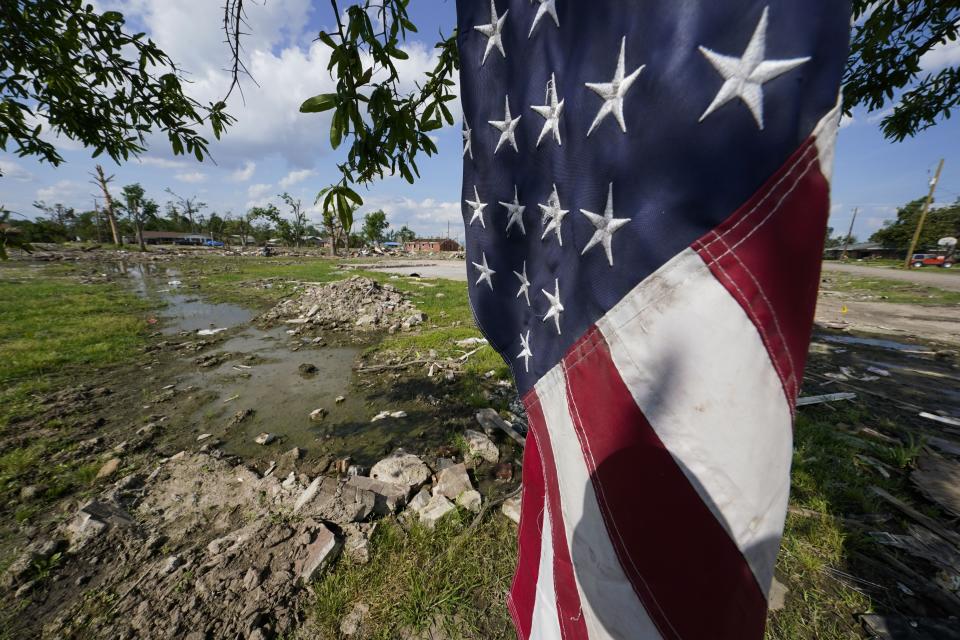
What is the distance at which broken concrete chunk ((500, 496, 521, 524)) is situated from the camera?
2.70 m

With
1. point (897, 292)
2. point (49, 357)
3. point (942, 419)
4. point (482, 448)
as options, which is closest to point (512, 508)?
Answer: point (482, 448)

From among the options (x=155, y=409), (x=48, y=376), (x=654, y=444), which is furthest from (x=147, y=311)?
(x=654, y=444)

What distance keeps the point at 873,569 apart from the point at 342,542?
3624 mm

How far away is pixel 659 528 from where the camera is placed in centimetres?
92

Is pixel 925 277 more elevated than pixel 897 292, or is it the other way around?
pixel 925 277

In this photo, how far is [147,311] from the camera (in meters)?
10.9

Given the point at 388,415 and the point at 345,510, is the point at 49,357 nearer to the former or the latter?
the point at 388,415

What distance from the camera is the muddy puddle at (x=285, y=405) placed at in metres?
3.88

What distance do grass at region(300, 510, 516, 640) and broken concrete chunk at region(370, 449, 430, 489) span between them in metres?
0.44

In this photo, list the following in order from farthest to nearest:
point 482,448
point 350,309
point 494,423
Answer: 1. point 350,309
2. point 494,423
3. point 482,448

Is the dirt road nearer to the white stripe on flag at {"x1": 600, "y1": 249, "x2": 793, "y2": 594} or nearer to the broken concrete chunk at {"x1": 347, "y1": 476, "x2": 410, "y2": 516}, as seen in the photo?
the white stripe on flag at {"x1": 600, "y1": 249, "x2": 793, "y2": 594}

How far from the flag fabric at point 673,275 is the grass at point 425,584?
1060 mm

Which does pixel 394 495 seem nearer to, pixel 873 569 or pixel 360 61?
pixel 360 61

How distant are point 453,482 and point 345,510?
90 centimetres
